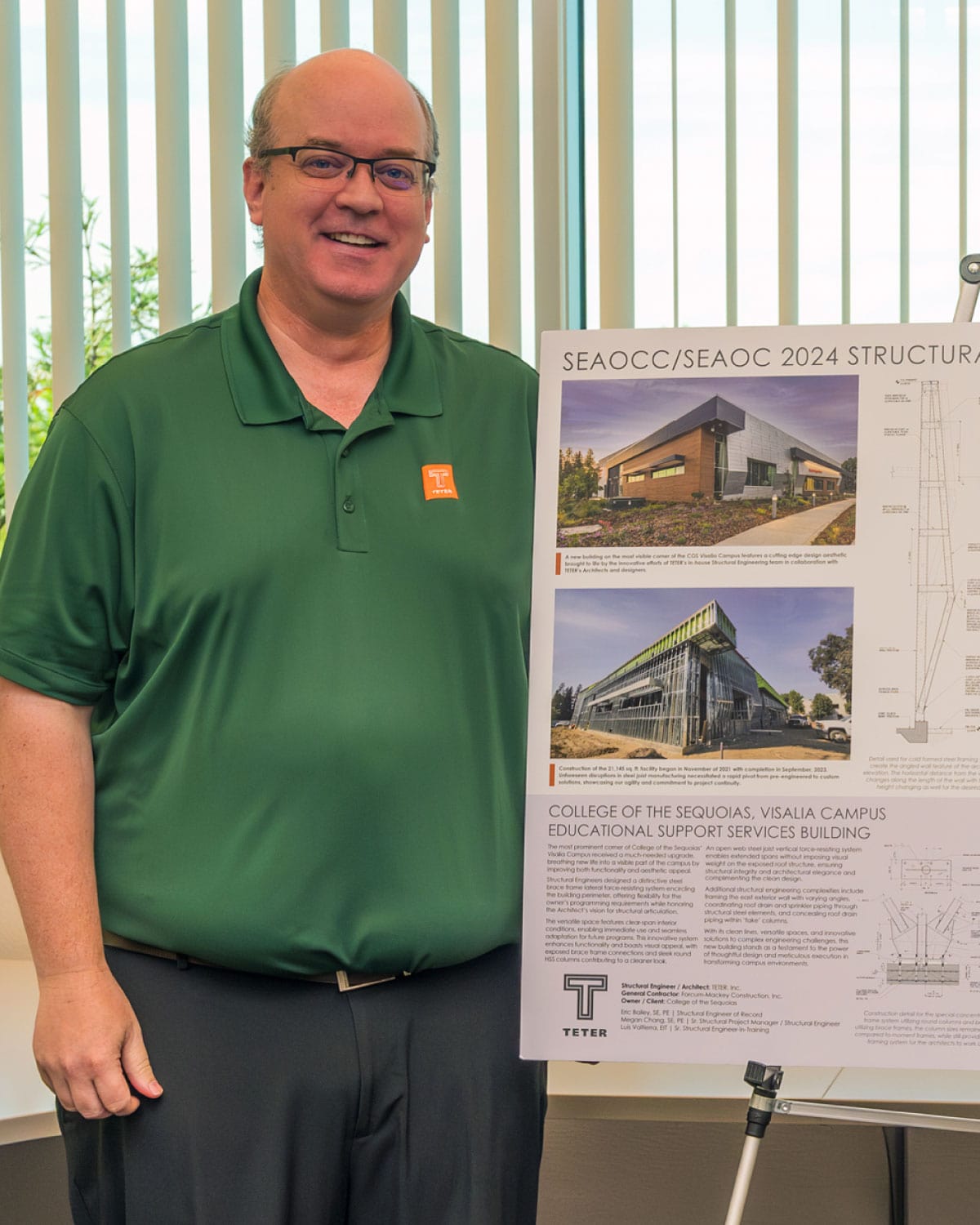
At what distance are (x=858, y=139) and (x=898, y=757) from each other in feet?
4.90

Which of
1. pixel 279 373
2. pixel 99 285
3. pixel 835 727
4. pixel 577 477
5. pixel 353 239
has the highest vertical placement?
pixel 99 285

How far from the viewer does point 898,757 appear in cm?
129

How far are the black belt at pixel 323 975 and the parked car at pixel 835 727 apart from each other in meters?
0.48

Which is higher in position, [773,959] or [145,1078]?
[773,959]

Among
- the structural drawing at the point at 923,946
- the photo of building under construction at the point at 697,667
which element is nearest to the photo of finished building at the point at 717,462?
the photo of building under construction at the point at 697,667

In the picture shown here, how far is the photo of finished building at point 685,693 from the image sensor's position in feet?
4.29

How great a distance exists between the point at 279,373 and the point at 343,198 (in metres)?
0.19

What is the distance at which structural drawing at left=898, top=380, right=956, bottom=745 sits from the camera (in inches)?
50.8

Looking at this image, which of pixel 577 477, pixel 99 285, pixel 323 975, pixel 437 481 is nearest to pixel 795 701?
pixel 577 477

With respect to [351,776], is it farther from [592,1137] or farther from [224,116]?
[224,116]

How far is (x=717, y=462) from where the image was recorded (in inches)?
53.1

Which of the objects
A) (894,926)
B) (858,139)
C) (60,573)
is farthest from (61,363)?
(894,926)

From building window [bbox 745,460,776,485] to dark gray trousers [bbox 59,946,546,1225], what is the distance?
1.95ft

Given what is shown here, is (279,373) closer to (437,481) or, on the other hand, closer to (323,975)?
(437,481)
